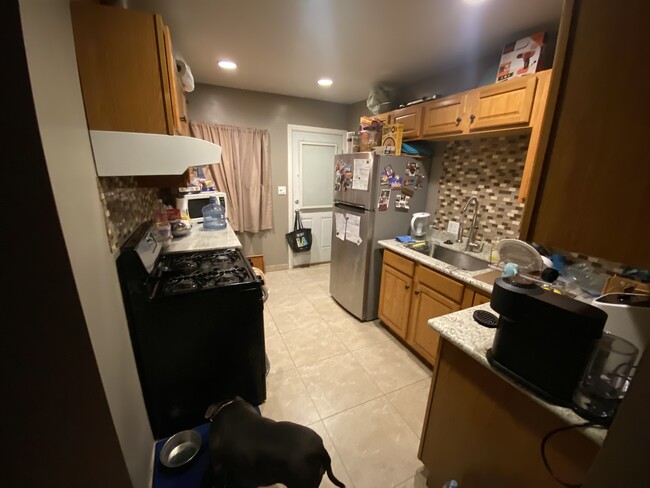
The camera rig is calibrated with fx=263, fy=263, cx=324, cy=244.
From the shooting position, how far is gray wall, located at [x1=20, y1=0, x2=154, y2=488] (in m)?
0.61

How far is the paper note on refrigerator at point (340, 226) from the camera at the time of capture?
2.74 m

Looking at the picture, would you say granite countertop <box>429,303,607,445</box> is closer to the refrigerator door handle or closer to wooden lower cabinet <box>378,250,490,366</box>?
wooden lower cabinet <box>378,250,490,366</box>

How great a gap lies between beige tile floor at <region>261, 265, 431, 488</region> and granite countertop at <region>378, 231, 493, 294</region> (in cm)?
86

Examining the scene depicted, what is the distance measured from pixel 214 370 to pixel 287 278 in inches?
90.0

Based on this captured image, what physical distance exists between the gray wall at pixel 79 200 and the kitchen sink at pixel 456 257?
209 centimetres

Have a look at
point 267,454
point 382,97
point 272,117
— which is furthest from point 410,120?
point 267,454

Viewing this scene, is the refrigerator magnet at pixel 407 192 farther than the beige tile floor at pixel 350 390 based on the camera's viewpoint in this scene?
Yes

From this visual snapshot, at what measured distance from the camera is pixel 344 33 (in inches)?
72.3

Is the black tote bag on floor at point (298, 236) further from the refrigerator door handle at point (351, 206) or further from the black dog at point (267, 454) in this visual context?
the black dog at point (267, 454)

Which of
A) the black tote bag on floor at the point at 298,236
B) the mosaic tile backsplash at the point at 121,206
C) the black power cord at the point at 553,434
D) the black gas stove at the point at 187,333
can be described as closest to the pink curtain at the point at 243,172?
the black tote bag on floor at the point at 298,236

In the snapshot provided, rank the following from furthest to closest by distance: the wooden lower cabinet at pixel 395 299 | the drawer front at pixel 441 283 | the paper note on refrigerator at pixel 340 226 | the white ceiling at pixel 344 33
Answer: the paper note on refrigerator at pixel 340 226, the wooden lower cabinet at pixel 395 299, the drawer front at pixel 441 283, the white ceiling at pixel 344 33

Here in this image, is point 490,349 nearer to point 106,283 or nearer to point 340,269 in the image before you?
point 106,283

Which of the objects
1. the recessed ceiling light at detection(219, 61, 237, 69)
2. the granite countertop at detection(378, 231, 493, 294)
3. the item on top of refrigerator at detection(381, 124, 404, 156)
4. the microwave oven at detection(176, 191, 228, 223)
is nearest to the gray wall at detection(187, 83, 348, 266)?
the recessed ceiling light at detection(219, 61, 237, 69)

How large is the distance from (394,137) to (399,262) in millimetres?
1123
